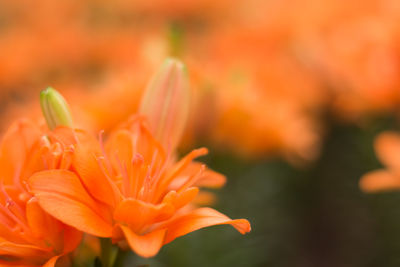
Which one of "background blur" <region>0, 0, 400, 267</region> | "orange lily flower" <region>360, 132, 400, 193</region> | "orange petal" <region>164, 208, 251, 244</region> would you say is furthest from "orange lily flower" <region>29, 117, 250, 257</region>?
"orange lily flower" <region>360, 132, 400, 193</region>

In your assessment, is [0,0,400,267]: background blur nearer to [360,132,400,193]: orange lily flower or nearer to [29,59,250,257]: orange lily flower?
[360,132,400,193]: orange lily flower

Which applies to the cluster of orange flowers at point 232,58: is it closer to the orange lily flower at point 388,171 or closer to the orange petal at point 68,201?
the orange lily flower at point 388,171

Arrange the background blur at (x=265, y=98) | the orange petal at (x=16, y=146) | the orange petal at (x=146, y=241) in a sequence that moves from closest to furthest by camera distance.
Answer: the orange petal at (x=146, y=241), the orange petal at (x=16, y=146), the background blur at (x=265, y=98)

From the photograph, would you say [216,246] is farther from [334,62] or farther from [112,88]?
[334,62]

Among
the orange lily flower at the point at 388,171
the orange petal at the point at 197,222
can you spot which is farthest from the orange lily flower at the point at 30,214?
the orange lily flower at the point at 388,171

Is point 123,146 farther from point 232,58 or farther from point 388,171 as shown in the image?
point 232,58

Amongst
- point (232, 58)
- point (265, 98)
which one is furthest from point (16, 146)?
point (232, 58)

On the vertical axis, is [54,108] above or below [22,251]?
above
